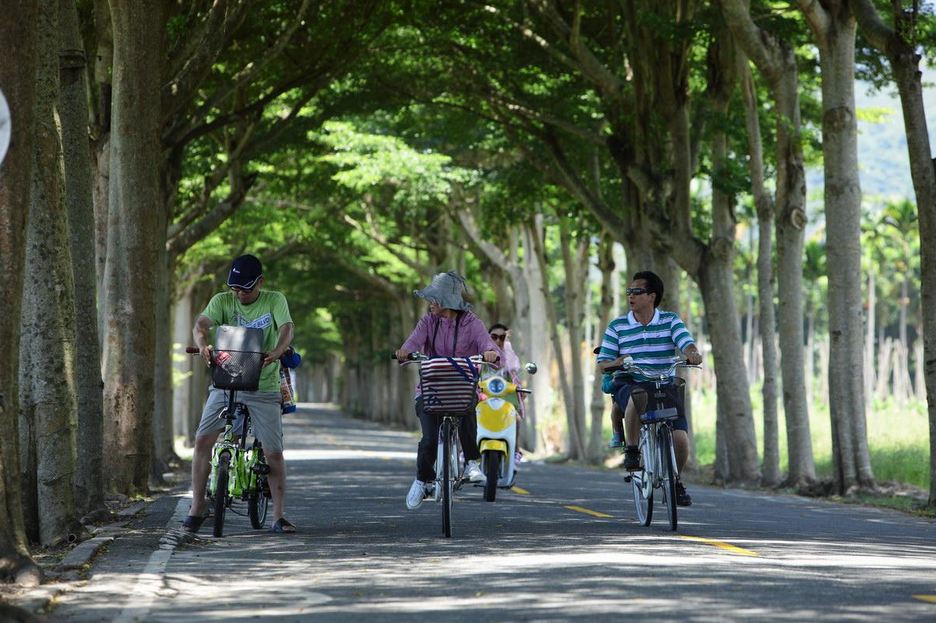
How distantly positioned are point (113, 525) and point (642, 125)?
1503cm

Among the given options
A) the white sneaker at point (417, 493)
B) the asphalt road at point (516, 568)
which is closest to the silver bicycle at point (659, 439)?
the asphalt road at point (516, 568)

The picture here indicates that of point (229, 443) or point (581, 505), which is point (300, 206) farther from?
point (229, 443)

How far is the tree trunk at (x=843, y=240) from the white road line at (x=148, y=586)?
11852 millimetres

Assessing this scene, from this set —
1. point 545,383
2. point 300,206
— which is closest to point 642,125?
point 300,206

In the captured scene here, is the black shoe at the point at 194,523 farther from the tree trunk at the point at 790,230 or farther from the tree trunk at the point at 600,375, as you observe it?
the tree trunk at the point at 600,375

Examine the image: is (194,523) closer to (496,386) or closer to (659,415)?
(659,415)

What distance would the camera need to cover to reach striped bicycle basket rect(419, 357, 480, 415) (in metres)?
12.1

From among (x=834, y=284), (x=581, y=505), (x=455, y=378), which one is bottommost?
(x=581, y=505)

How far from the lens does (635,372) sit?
12.5 metres

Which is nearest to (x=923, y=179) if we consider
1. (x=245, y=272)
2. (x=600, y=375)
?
(x=245, y=272)

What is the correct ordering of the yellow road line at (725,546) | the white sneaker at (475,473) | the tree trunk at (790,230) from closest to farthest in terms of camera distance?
1. the yellow road line at (725,546)
2. the white sneaker at (475,473)
3. the tree trunk at (790,230)

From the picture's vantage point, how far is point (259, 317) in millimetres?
12234

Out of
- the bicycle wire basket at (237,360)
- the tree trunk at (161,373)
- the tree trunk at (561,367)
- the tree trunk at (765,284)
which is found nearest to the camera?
the bicycle wire basket at (237,360)

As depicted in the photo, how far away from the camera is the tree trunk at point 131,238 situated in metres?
18.1
